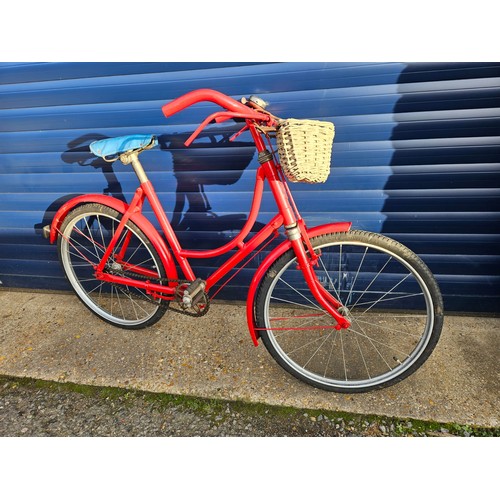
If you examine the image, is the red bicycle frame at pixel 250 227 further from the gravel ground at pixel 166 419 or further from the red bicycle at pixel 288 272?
the gravel ground at pixel 166 419

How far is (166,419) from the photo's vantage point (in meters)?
2.16

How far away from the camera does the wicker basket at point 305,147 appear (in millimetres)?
1575

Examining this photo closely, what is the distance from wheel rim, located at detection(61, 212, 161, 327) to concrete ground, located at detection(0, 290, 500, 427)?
0.17 m

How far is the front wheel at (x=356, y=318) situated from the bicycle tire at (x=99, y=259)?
1.01 meters

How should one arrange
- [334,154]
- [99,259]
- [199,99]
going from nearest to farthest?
[199,99] → [334,154] → [99,259]

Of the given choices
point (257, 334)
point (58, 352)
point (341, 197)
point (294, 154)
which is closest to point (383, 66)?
point (341, 197)

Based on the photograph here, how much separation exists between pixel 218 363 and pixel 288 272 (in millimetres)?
980

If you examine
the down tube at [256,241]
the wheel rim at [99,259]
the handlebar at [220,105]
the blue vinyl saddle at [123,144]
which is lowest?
the wheel rim at [99,259]

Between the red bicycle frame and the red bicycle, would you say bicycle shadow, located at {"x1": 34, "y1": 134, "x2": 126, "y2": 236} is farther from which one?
the red bicycle frame

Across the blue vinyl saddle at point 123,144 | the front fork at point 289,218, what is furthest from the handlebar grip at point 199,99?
the blue vinyl saddle at point 123,144

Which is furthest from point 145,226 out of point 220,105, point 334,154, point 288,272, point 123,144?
point 334,154

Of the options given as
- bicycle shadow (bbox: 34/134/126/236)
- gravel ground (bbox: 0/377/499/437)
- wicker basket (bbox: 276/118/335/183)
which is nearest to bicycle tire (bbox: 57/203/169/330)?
bicycle shadow (bbox: 34/134/126/236)

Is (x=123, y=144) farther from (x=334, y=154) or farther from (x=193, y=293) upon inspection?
(x=334, y=154)

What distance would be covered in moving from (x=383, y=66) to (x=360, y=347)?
203 cm
